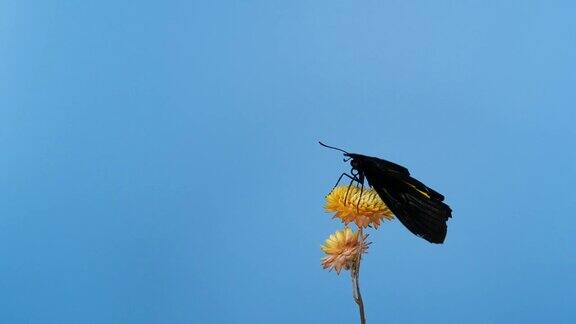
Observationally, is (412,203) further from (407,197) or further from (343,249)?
(343,249)

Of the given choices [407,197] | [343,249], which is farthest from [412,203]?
[343,249]

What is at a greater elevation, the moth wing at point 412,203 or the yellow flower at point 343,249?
the moth wing at point 412,203

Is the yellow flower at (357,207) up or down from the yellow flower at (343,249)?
up
